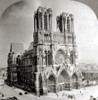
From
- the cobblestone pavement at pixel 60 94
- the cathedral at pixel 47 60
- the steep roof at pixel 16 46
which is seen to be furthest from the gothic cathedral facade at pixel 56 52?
the steep roof at pixel 16 46

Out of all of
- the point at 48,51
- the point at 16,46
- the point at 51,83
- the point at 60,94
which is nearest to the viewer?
the point at 16,46

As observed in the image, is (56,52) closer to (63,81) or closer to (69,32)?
(69,32)

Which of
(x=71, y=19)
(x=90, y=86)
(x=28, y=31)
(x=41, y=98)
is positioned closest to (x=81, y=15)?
(x=71, y=19)

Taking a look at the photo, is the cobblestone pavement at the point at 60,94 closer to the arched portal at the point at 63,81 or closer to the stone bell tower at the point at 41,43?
the arched portal at the point at 63,81

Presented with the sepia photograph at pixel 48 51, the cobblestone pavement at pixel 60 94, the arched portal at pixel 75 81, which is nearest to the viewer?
the cobblestone pavement at pixel 60 94

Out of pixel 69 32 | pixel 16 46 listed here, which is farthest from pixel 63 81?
pixel 16 46

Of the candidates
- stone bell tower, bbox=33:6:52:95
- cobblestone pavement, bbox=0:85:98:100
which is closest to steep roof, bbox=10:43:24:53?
stone bell tower, bbox=33:6:52:95

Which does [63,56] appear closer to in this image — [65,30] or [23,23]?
[65,30]
